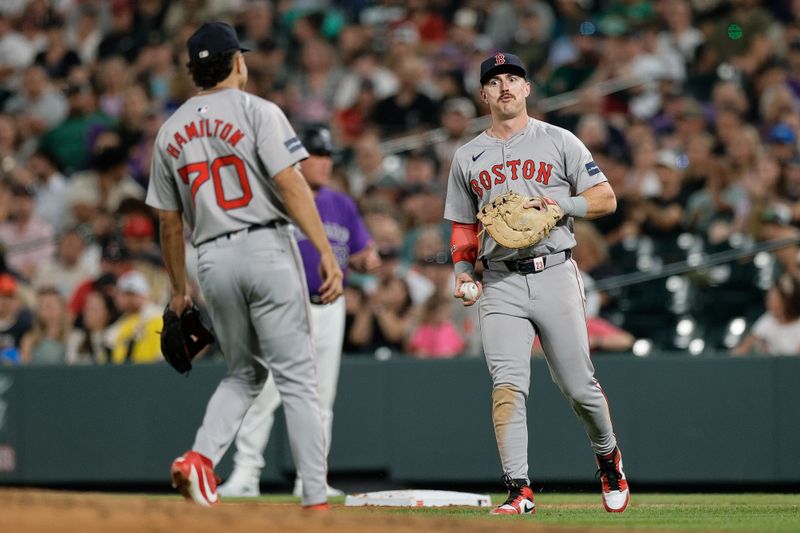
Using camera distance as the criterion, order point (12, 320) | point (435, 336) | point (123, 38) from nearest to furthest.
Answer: point (435, 336) → point (12, 320) → point (123, 38)

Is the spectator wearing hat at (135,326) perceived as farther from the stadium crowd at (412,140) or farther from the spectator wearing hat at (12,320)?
the spectator wearing hat at (12,320)

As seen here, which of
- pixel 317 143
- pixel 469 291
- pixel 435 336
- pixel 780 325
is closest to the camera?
pixel 469 291

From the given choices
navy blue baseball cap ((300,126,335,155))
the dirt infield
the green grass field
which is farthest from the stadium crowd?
the dirt infield

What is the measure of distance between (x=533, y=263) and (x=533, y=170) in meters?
0.45

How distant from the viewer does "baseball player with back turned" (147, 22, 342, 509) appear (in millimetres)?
5484

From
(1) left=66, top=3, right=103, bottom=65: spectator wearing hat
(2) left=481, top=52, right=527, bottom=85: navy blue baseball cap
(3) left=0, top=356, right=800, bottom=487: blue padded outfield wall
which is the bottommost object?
(3) left=0, top=356, right=800, bottom=487: blue padded outfield wall

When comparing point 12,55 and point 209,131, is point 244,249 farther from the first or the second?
point 12,55

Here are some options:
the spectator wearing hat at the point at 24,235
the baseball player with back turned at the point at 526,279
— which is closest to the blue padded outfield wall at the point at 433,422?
the spectator wearing hat at the point at 24,235

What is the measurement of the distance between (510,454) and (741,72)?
24.1 ft

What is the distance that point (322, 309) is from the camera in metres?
8.65

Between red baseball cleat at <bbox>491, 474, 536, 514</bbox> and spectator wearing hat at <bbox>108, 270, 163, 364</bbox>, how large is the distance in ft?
15.5

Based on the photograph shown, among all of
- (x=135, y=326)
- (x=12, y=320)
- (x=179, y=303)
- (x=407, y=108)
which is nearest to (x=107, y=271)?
(x=12, y=320)

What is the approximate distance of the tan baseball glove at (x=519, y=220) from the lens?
6.00 metres

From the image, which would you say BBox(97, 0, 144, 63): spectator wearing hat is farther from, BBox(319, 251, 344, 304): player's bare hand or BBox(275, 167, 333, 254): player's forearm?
BBox(319, 251, 344, 304): player's bare hand
